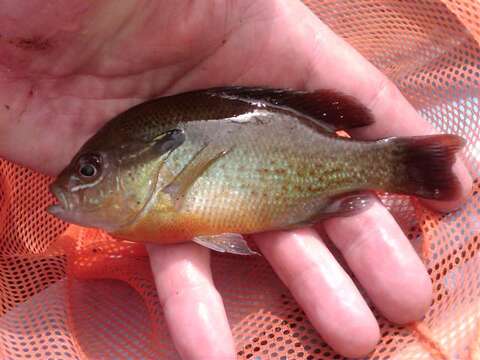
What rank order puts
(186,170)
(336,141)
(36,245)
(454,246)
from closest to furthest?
(186,170) → (336,141) → (454,246) → (36,245)

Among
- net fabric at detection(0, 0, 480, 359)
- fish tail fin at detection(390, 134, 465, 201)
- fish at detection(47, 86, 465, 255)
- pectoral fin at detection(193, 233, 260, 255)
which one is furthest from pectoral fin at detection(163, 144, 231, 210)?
fish tail fin at detection(390, 134, 465, 201)

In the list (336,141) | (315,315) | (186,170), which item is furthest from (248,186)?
(315,315)

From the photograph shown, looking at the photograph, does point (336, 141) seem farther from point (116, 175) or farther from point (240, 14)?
point (116, 175)

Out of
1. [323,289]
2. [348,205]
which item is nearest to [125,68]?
[348,205]

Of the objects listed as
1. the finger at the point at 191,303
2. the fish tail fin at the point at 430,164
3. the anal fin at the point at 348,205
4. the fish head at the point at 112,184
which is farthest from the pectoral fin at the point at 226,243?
the fish tail fin at the point at 430,164

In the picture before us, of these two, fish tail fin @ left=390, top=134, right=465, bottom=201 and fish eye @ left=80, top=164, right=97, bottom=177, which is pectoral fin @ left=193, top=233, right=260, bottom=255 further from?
fish tail fin @ left=390, top=134, right=465, bottom=201
